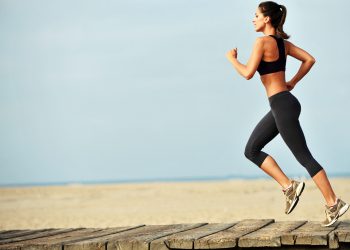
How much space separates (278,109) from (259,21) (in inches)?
38.4

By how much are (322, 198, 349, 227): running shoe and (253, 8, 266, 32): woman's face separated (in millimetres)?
1929

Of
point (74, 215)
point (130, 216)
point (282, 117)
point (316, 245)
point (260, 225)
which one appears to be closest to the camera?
point (316, 245)

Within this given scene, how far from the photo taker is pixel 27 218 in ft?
64.7

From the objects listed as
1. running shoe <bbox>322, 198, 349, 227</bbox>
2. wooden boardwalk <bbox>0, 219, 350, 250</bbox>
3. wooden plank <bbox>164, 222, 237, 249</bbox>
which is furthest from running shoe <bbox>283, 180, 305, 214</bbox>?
wooden plank <bbox>164, 222, 237, 249</bbox>

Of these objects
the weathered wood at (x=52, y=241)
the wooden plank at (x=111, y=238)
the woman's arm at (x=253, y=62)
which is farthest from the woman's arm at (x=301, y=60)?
the weathered wood at (x=52, y=241)

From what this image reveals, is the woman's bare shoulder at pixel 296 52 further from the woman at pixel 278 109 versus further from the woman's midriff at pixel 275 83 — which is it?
the woman's midriff at pixel 275 83

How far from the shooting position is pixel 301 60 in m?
6.86

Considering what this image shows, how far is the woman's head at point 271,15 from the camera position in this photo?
21.5ft

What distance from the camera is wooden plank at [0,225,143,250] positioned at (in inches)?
231

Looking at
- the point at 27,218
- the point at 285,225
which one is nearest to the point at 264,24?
the point at 285,225

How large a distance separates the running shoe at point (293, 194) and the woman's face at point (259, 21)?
5.31 feet

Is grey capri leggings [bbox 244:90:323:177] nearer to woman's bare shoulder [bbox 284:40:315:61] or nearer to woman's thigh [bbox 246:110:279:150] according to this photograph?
woman's thigh [bbox 246:110:279:150]

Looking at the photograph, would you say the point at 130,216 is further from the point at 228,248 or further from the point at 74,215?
the point at 228,248

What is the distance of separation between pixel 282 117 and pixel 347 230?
1260 millimetres
